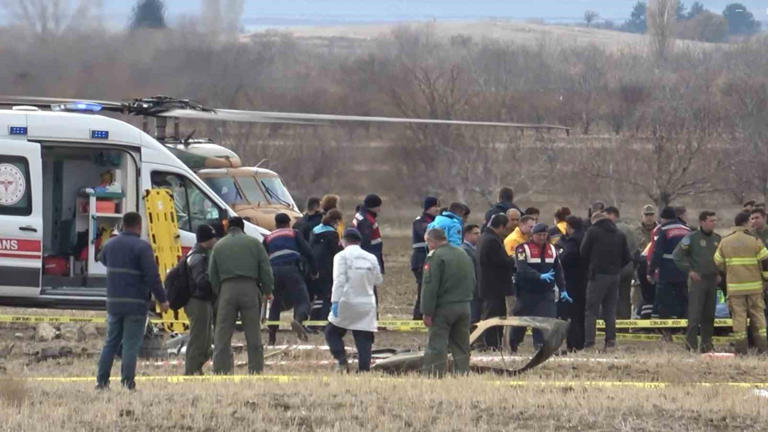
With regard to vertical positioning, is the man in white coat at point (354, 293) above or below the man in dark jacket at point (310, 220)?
below

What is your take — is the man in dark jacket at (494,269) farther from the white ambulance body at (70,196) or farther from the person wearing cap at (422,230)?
the white ambulance body at (70,196)

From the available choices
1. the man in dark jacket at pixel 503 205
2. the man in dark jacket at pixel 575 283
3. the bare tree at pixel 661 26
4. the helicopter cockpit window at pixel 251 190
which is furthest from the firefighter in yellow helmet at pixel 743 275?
the bare tree at pixel 661 26

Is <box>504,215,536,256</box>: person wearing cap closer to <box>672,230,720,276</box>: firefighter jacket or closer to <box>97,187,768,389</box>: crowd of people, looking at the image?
<box>97,187,768,389</box>: crowd of people

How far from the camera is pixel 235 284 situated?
13.1 meters

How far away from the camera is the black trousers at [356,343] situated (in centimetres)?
1376

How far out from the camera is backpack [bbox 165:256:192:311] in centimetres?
1324

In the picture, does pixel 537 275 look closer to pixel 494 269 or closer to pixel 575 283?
pixel 494 269

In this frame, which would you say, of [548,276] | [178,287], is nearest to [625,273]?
[548,276]

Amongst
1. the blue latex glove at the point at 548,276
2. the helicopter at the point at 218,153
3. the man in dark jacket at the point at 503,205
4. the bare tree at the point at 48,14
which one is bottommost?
the blue latex glove at the point at 548,276

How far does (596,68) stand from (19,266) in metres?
39.4

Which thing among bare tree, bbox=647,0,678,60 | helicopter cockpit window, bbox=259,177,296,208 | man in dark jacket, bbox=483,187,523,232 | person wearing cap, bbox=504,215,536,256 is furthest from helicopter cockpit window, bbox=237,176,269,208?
bare tree, bbox=647,0,678,60

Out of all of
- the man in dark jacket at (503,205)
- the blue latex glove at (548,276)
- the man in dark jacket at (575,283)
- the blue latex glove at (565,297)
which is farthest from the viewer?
the man in dark jacket at (503,205)

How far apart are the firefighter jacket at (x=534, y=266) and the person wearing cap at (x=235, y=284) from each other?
136 inches

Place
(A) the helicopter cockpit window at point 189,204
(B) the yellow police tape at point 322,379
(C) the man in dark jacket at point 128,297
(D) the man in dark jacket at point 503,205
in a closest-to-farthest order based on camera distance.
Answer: (C) the man in dark jacket at point 128,297
(B) the yellow police tape at point 322,379
(A) the helicopter cockpit window at point 189,204
(D) the man in dark jacket at point 503,205
